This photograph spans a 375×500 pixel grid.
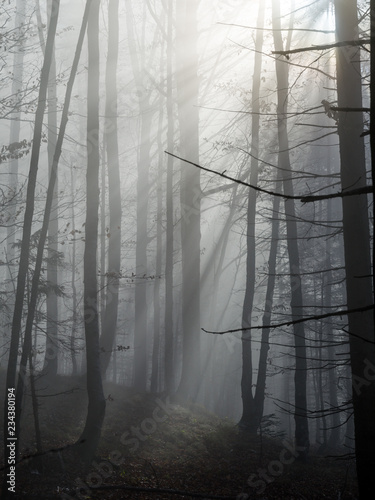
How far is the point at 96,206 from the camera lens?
9586 millimetres

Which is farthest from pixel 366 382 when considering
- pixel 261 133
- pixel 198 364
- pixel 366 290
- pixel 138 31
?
pixel 138 31

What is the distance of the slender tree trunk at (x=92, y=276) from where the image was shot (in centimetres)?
884

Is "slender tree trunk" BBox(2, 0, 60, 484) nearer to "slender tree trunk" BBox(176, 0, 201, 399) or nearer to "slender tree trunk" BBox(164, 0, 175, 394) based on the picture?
"slender tree trunk" BBox(176, 0, 201, 399)

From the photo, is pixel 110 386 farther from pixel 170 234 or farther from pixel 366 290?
pixel 366 290

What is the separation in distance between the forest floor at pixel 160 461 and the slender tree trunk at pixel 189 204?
Answer: 155cm

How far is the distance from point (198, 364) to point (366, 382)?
10.6 meters

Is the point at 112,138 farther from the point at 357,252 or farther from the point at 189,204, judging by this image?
the point at 357,252

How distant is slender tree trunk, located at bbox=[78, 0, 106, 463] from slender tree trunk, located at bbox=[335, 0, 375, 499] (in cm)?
566

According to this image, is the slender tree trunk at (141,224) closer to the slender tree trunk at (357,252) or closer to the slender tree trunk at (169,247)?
the slender tree trunk at (169,247)

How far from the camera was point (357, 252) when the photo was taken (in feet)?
15.3

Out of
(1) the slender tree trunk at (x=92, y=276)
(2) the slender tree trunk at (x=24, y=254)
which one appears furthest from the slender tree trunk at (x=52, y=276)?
(2) the slender tree trunk at (x=24, y=254)

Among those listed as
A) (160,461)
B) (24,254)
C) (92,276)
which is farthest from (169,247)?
(24,254)

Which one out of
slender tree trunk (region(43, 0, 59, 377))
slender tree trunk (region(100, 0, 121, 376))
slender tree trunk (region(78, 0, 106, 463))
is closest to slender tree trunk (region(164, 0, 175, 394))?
slender tree trunk (region(100, 0, 121, 376))

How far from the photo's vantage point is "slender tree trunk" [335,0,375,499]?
4203 mm
